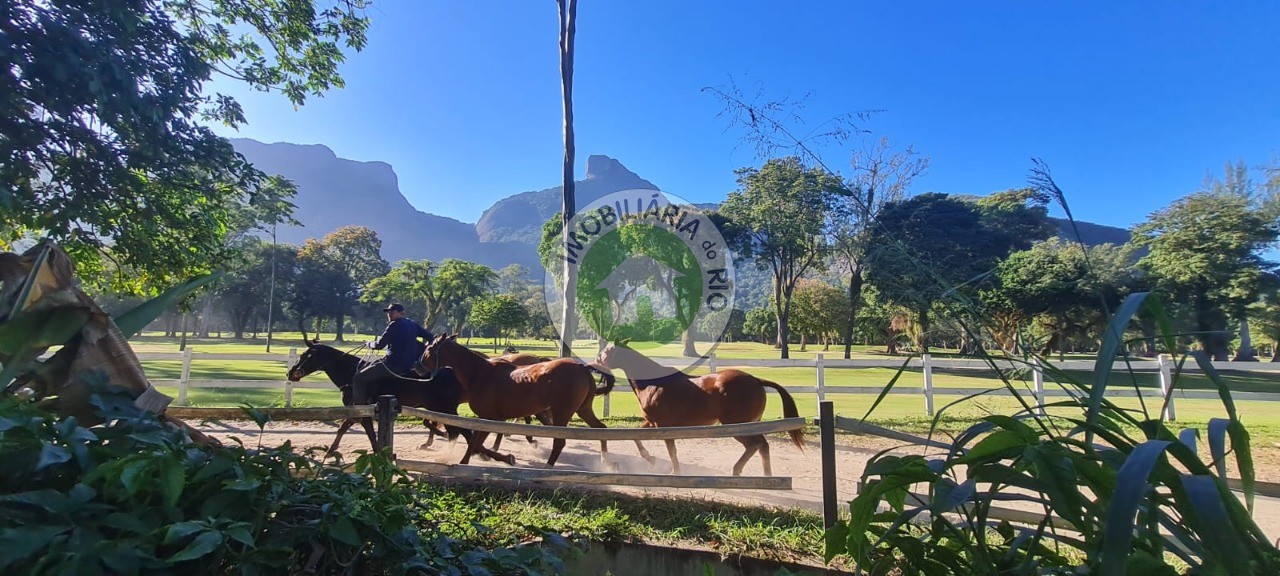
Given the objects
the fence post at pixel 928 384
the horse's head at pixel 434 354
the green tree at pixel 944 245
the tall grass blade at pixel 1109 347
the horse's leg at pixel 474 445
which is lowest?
the horse's leg at pixel 474 445

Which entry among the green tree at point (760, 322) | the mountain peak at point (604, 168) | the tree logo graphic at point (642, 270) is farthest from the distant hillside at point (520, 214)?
the tree logo graphic at point (642, 270)

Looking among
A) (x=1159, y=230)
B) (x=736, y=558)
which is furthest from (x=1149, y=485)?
(x=1159, y=230)

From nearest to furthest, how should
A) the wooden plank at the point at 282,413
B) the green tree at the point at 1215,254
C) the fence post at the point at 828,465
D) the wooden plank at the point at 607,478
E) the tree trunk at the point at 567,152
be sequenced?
the fence post at the point at 828,465, the wooden plank at the point at 282,413, the wooden plank at the point at 607,478, the tree trunk at the point at 567,152, the green tree at the point at 1215,254

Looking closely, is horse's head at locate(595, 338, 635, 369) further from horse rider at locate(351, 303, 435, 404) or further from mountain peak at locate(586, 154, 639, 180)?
mountain peak at locate(586, 154, 639, 180)

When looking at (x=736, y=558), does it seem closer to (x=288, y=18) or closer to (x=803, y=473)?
(x=803, y=473)

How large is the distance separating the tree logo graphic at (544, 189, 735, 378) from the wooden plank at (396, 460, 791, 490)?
4.64 m

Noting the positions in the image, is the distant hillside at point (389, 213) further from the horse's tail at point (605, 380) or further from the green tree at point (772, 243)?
the horse's tail at point (605, 380)

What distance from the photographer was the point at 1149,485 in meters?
0.68

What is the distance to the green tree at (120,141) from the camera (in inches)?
148

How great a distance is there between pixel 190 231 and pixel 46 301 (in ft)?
16.3

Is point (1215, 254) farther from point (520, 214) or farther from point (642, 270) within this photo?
point (520, 214)

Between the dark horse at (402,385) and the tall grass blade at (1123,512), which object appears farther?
the dark horse at (402,385)

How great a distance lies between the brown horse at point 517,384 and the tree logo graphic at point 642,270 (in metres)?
3.07

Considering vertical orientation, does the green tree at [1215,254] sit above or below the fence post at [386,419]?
above
